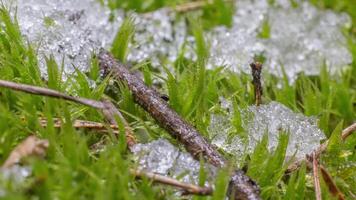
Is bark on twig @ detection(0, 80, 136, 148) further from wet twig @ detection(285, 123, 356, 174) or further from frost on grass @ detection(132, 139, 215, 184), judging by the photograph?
wet twig @ detection(285, 123, 356, 174)

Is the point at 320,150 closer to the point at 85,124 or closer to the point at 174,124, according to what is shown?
the point at 174,124

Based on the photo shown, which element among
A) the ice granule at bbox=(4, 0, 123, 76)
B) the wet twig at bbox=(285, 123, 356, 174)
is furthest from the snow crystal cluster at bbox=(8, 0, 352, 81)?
the wet twig at bbox=(285, 123, 356, 174)

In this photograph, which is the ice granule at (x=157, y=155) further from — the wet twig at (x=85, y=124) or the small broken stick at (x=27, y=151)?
the small broken stick at (x=27, y=151)

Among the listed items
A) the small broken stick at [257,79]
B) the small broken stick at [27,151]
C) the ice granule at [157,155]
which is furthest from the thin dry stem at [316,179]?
the small broken stick at [27,151]

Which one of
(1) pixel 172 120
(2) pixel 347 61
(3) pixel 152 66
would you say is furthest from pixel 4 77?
(2) pixel 347 61

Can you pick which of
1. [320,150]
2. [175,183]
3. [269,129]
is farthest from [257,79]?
[175,183]
